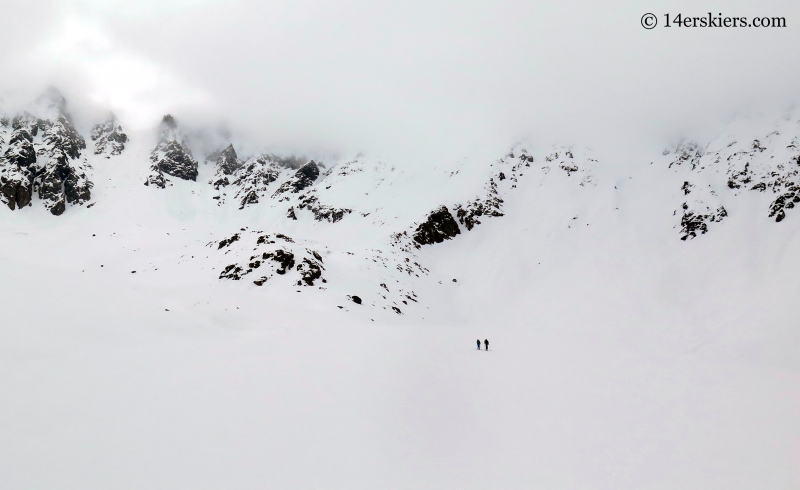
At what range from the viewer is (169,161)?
308 feet

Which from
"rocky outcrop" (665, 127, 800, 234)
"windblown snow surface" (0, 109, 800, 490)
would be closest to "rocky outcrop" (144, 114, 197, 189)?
"windblown snow surface" (0, 109, 800, 490)

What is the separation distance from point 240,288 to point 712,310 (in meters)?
47.8

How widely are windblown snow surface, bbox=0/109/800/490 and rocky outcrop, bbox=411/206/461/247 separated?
597 inches

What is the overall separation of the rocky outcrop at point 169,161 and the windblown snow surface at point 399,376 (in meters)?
48.8

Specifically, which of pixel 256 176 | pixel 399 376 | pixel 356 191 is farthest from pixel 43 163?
pixel 399 376

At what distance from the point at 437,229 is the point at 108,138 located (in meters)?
101

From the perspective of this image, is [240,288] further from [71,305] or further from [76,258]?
[76,258]

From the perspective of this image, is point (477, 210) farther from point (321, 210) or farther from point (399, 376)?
point (399, 376)

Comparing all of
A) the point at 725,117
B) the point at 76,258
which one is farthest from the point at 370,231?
the point at 725,117

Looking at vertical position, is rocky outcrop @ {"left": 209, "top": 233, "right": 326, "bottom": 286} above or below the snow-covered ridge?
below

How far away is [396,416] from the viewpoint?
802cm

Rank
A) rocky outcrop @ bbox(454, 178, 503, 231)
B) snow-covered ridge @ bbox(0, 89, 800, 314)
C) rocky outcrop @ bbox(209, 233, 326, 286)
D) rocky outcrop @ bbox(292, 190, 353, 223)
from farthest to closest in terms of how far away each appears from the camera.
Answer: rocky outcrop @ bbox(292, 190, 353, 223), rocky outcrop @ bbox(454, 178, 503, 231), snow-covered ridge @ bbox(0, 89, 800, 314), rocky outcrop @ bbox(209, 233, 326, 286)

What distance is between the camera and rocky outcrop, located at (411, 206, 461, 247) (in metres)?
59.3

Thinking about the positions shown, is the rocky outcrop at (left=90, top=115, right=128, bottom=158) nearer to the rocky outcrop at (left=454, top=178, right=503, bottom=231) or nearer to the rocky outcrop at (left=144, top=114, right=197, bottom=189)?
the rocky outcrop at (left=144, top=114, right=197, bottom=189)
